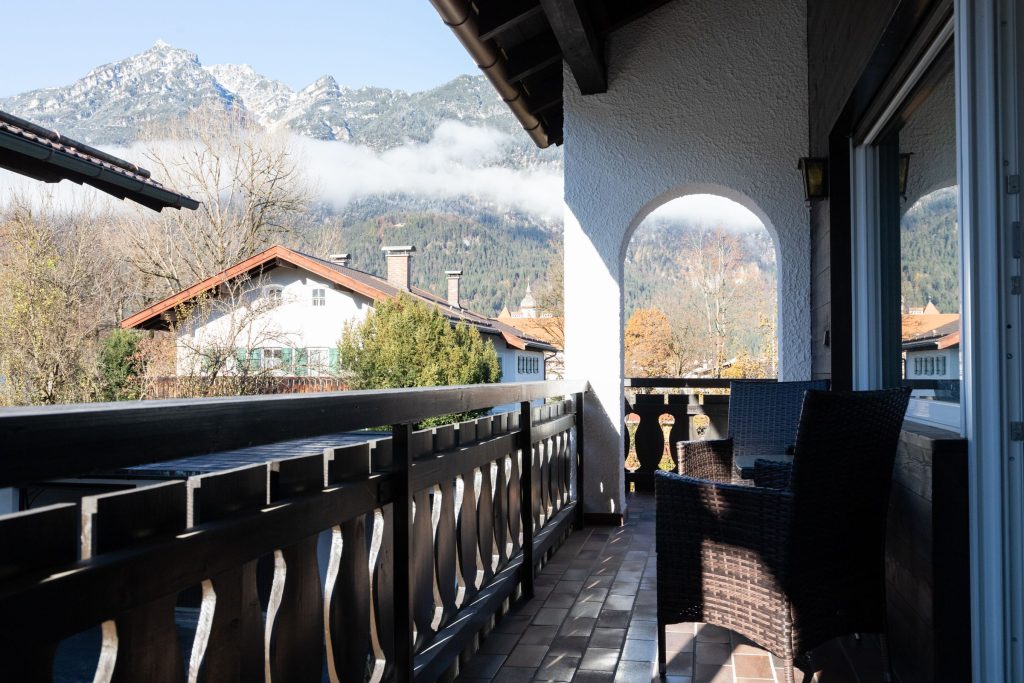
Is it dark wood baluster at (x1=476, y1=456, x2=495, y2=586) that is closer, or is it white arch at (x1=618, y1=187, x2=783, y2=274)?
dark wood baluster at (x1=476, y1=456, x2=495, y2=586)

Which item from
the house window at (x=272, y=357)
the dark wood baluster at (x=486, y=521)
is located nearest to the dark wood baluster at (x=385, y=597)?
the dark wood baluster at (x=486, y=521)

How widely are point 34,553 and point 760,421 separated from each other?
3388 mm

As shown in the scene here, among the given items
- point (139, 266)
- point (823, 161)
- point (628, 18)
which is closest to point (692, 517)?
point (823, 161)

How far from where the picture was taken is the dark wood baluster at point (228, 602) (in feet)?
3.73

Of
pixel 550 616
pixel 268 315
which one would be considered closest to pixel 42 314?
pixel 268 315

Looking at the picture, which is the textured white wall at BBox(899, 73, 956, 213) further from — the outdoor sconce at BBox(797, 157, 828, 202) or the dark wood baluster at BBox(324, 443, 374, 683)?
the dark wood baluster at BBox(324, 443, 374, 683)

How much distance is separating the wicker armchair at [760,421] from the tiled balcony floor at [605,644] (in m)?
0.67

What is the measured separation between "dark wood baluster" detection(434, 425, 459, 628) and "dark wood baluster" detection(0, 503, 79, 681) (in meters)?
1.41

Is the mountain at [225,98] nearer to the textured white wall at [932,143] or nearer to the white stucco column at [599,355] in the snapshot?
the white stucco column at [599,355]

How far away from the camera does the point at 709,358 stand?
1714cm

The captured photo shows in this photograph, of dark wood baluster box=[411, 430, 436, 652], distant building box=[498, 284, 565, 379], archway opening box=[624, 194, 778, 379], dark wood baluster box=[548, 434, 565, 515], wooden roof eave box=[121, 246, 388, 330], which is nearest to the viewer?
dark wood baluster box=[411, 430, 436, 652]

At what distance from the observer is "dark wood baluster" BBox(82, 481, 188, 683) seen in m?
0.94

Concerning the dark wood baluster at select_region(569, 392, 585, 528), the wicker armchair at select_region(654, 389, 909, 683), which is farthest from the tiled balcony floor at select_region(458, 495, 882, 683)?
the dark wood baluster at select_region(569, 392, 585, 528)

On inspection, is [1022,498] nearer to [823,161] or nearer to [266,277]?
[823,161]
